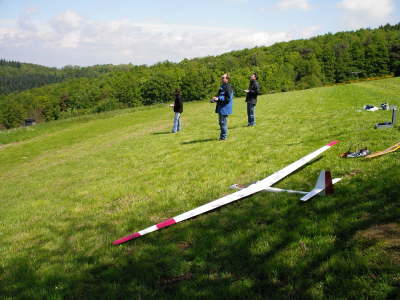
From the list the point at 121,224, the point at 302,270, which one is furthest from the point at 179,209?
the point at 302,270

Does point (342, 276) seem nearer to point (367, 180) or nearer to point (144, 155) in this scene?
point (367, 180)

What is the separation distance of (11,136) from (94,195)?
30865 mm

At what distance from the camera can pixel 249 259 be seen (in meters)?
4.31

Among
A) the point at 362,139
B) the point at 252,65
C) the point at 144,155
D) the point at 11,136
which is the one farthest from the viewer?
the point at 252,65

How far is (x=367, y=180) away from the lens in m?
6.22

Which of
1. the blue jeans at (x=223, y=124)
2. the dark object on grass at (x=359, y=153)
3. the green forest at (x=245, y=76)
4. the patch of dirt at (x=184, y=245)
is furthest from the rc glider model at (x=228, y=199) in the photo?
the green forest at (x=245, y=76)

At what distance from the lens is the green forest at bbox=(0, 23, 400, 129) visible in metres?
106

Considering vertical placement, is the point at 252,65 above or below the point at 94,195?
above

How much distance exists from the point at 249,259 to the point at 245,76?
117 m

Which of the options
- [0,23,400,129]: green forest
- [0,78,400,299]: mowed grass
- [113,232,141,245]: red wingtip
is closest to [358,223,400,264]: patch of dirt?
[0,78,400,299]: mowed grass

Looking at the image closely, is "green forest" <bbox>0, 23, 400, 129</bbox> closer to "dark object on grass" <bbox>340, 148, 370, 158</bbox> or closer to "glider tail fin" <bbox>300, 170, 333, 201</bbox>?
"dark object on grass" <bbox>340, 148, 370, 158</bbox>

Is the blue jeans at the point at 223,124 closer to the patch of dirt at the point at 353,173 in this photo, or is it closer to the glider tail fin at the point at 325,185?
the patch of dirt at the point at 353,173

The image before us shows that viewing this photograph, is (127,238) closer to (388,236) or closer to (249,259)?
(249,259)

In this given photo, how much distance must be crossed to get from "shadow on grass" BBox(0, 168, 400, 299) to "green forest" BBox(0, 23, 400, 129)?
8509 centimetres
